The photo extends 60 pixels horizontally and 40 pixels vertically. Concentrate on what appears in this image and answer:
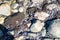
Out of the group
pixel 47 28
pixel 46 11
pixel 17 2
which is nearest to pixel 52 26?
pixel 47 28

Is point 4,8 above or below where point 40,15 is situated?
above

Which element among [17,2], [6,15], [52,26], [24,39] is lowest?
[24,39]

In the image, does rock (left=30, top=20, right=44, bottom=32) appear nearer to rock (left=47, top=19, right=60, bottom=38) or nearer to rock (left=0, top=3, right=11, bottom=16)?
rock (left=47, top=19, right=60, bottom=38)

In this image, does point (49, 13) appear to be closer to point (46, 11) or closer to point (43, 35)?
point (46, 11)

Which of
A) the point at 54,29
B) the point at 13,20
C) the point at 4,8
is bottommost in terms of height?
the point at 54,29

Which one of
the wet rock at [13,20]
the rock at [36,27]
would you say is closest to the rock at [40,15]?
the rock at [36,27]

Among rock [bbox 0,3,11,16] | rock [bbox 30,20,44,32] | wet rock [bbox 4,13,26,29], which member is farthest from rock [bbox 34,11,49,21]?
rock [bbox 0,3,11,16]

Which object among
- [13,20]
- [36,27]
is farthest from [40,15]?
[13,20]

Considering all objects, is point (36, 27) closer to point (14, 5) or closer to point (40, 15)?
point (40, 15)

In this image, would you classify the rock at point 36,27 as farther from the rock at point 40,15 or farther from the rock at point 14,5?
the rock at point 14,5
